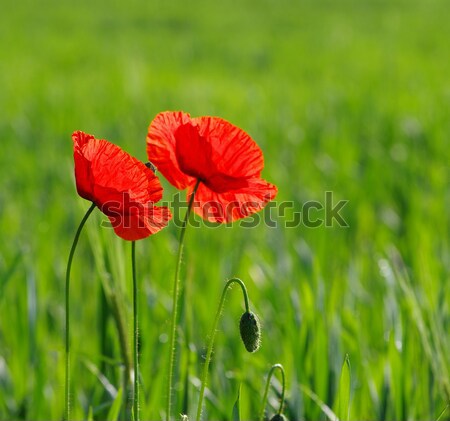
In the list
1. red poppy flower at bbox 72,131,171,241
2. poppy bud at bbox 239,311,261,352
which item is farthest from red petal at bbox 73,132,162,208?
poppy bud at bbox 239,311,261,352

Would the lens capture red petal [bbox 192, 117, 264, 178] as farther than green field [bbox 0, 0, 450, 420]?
No

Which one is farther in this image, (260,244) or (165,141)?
(260,244)

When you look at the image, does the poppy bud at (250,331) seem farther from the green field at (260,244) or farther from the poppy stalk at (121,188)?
the green field at (260,244)

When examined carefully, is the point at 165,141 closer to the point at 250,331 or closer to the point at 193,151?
the point at 193,151

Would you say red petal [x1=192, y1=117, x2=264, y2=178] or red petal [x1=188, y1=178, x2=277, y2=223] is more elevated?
red petal [x1=192, y1=117, x2=264, y2=178]

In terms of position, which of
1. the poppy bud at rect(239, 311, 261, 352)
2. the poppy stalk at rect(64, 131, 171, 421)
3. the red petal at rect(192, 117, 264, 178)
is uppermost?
the red petal at rect(192, 117, 264, 178)

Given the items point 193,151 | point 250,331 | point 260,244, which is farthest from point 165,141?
point 260,244

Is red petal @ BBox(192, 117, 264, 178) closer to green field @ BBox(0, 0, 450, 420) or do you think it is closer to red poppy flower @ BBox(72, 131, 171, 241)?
red poppy flower @ BBox(72, 131, 171, 241)

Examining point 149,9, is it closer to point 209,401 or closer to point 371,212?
point 371,212
